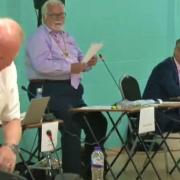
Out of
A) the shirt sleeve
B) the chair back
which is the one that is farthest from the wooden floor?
the shirt sleeve

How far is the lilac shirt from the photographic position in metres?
4.41

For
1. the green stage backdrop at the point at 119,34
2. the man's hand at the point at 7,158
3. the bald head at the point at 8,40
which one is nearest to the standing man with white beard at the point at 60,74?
the green stage backdrop at the point at 119,34

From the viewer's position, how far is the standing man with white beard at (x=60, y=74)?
4316mm

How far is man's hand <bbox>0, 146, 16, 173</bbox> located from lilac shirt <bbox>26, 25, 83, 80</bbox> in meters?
2.51

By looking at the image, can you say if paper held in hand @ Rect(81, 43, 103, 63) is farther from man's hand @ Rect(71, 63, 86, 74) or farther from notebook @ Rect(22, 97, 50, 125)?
notebook @ Rect(22, 97, 50, 125)

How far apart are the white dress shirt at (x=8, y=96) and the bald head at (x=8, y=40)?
10.2 inches

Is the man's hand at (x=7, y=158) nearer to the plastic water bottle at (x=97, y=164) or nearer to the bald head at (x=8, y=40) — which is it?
the bald head at (x=8, y=40)

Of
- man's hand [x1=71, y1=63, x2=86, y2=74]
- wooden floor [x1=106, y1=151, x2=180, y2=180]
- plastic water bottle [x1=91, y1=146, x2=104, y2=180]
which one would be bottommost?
wooden floor [x1=106, y1=151, x2=180, y2=180]

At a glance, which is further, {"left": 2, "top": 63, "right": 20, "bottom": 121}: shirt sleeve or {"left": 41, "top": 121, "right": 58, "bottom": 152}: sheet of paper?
{"left": 41, "top": 121, "right": 58, "bottom": 152}: sheet of paper

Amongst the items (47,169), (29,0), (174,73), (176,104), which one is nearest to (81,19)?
(29,0)

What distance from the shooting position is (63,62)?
448cm

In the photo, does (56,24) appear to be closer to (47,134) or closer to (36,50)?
(36,50)

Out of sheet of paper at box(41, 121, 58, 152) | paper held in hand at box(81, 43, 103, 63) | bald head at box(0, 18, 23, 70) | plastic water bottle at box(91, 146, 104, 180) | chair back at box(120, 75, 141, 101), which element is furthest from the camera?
chair back at box(120, 75, 141, 101)

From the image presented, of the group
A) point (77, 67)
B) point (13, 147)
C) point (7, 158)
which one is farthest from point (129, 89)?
point (7, 158)
